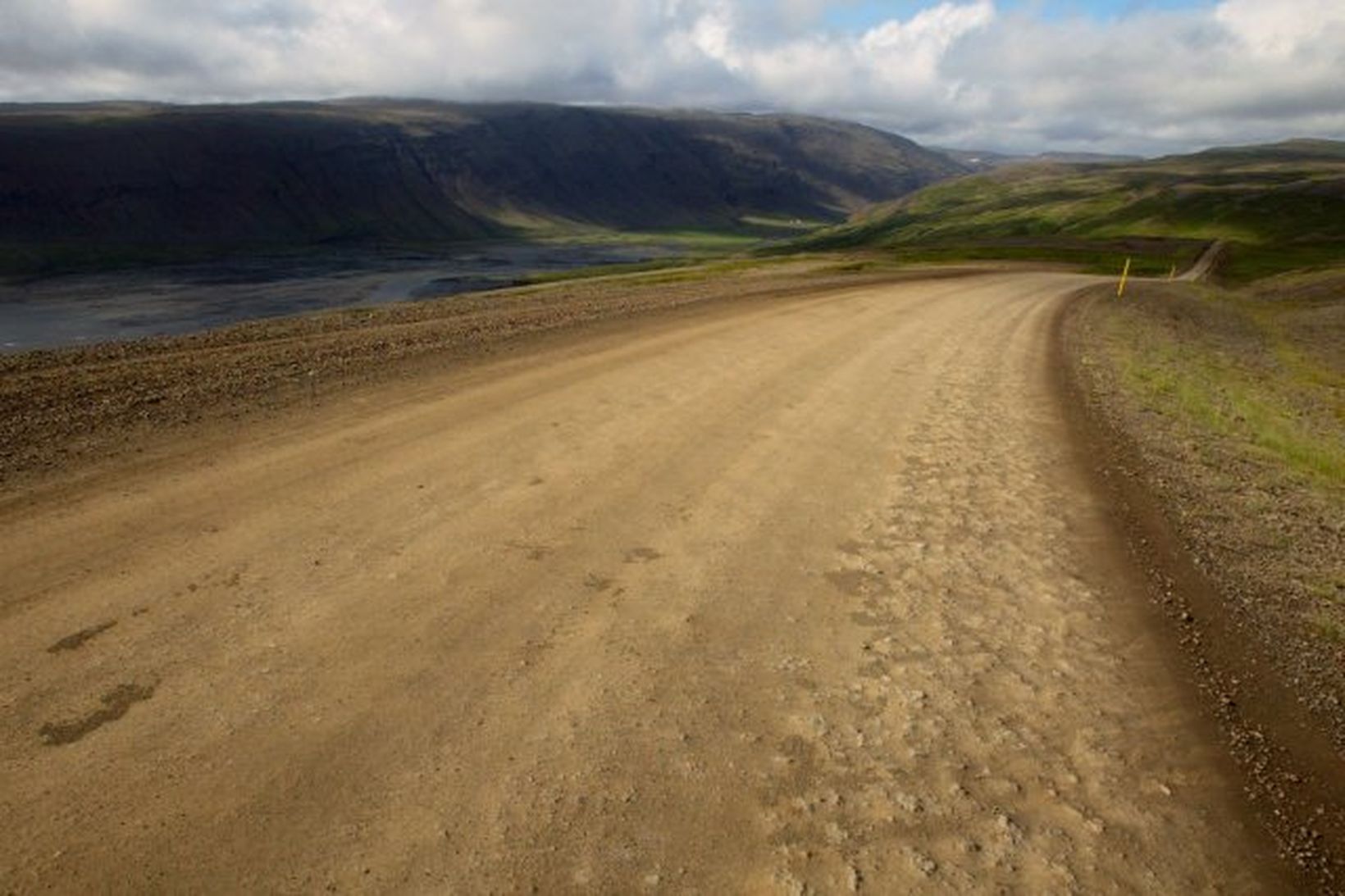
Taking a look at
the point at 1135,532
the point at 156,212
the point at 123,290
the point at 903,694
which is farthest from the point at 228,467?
the point at 156,212

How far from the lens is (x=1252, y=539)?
9.83 m

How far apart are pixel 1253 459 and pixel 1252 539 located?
4.42 m

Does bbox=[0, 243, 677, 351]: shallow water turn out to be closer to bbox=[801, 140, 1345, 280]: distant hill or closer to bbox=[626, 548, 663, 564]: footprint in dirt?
bbox=[801, 140, 1345, 280]: distant hill

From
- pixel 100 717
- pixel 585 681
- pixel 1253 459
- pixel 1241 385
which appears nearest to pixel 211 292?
pixel 1241 385

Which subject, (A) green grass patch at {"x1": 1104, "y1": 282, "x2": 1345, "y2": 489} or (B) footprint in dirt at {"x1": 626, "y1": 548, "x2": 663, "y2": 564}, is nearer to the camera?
(B) footprint in dirt at {"x1": 626, "y1": 548, "x2": 663, "y2": 564}

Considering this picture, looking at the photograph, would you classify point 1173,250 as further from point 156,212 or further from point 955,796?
point 156,212

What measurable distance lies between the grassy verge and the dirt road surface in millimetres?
1145

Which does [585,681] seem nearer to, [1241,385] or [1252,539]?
[1252,539]

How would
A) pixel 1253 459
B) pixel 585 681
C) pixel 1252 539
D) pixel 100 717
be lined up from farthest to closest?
1. pixel 1253 459
2. pixel 1252 539
3. pixel 585 681
4. pixel 100 717

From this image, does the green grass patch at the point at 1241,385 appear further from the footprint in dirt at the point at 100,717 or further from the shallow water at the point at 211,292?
the shallow water at the point at 211,292

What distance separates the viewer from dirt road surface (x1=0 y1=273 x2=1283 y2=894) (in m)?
4.75

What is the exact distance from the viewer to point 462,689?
6.04 meters

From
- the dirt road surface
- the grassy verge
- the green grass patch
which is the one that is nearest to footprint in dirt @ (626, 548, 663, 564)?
the dirt road surface

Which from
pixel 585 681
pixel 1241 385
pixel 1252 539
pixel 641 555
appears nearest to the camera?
pixel 585 681
